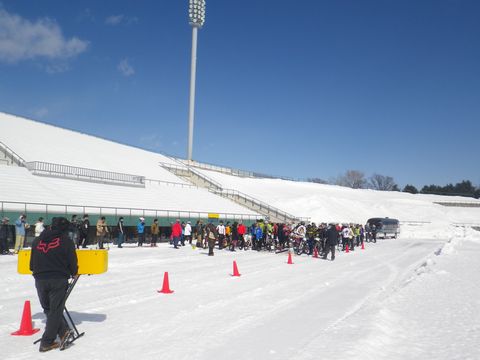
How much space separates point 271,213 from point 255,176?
1328 inches

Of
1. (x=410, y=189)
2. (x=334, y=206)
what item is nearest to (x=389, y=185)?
(x=410, y=189)

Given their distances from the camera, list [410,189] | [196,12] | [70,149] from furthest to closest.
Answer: [410,189], [196,12], [70,149]

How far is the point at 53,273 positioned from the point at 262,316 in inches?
152

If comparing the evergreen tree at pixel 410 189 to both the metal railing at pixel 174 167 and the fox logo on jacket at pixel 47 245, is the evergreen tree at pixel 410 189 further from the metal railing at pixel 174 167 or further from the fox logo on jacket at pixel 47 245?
the fox logo on jacket at pixel 47 245

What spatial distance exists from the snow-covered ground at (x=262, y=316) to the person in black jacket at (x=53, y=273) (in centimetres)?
28

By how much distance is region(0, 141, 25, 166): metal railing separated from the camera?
31.1m

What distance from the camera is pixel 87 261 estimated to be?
6633 millimetres

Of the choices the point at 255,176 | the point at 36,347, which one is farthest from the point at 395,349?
the point at 255,176

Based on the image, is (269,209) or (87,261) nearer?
(87,261)

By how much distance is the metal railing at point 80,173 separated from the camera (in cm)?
3003

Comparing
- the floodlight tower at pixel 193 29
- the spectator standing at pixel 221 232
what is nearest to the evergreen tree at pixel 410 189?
the floodlight tower at pixel 193 29

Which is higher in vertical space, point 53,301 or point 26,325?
point 53,301

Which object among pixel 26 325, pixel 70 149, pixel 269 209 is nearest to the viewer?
pixel 26 325

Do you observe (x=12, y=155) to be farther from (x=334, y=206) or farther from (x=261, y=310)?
(x=334, y=206)
